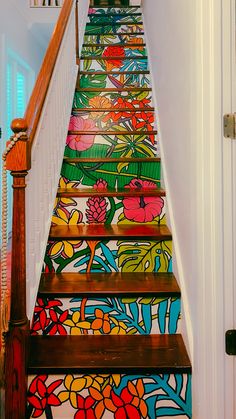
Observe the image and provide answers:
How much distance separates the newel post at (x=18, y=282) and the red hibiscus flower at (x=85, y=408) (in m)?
0.20

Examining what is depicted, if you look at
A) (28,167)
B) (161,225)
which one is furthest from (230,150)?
(161,225)

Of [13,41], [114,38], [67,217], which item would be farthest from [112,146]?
[13,41]

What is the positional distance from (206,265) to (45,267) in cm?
92

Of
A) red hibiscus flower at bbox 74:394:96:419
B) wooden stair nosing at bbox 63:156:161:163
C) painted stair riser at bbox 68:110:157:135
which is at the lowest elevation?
red hibiscus flower at bbox 74:394:96:419

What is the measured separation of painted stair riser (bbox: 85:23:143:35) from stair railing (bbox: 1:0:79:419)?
2.47 metres

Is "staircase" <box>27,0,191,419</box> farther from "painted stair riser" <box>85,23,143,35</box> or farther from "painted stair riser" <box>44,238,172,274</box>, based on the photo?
"painted stair riser" <box>85,23,143,35</box>

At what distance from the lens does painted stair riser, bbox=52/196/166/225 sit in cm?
212

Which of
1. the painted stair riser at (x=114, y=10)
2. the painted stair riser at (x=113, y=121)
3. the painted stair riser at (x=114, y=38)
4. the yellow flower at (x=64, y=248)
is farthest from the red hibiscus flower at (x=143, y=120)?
the painted stair riser at (x=114, y=10)

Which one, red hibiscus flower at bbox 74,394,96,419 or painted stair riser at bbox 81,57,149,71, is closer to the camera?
red hibiscus flower at bbox 74,394,96,419

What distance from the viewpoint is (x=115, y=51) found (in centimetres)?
379

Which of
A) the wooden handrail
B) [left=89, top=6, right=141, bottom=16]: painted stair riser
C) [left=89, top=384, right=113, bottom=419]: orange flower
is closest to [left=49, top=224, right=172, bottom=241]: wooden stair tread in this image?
the wooden handrail

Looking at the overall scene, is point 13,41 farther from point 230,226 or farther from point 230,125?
point 230,226

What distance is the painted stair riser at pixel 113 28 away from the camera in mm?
4168

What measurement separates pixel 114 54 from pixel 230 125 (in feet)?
9.75
